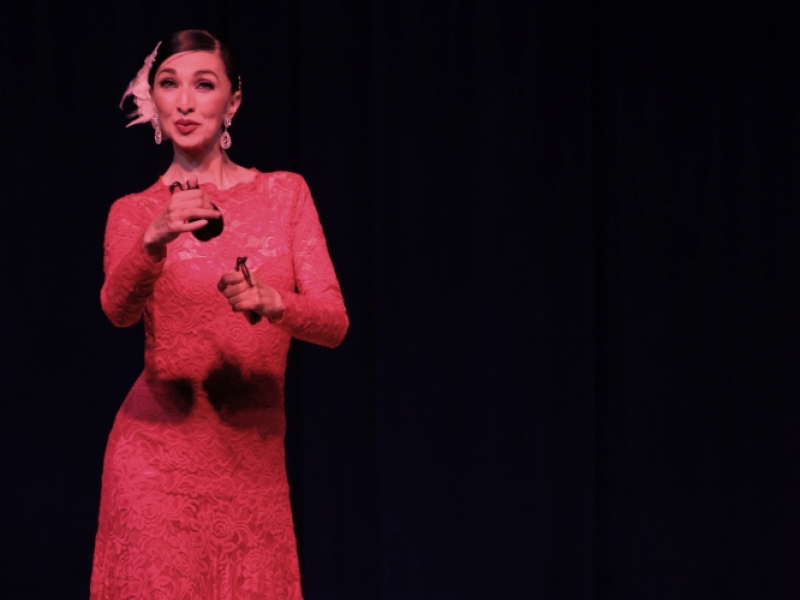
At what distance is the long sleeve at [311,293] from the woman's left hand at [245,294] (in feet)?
0.25

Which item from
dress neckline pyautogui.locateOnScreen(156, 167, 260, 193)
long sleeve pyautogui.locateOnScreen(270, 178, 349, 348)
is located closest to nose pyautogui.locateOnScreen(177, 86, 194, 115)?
dress neckline pyautogui.locateOnScreen(156, 167, 260, 193)

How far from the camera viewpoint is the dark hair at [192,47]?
7.36 feet

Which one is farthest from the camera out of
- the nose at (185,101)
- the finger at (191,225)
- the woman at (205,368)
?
the nose at (185,101)

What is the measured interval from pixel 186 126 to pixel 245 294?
1.80ft

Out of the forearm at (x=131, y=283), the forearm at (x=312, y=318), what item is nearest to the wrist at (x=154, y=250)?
the forearm at (x=131, y=283)

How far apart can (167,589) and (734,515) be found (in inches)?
93.9

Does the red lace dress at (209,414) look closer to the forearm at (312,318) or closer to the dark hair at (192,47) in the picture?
the forearm at (312,318)

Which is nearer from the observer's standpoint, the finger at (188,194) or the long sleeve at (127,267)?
the finger at (188,194)

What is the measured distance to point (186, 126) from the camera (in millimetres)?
2211

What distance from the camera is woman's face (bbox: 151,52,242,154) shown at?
2211mm

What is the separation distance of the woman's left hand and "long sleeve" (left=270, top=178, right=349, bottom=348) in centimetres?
7

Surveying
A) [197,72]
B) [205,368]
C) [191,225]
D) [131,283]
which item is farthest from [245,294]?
[197,72]

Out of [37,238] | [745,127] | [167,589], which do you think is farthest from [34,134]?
[745,127]

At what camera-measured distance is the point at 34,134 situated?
147 inches
